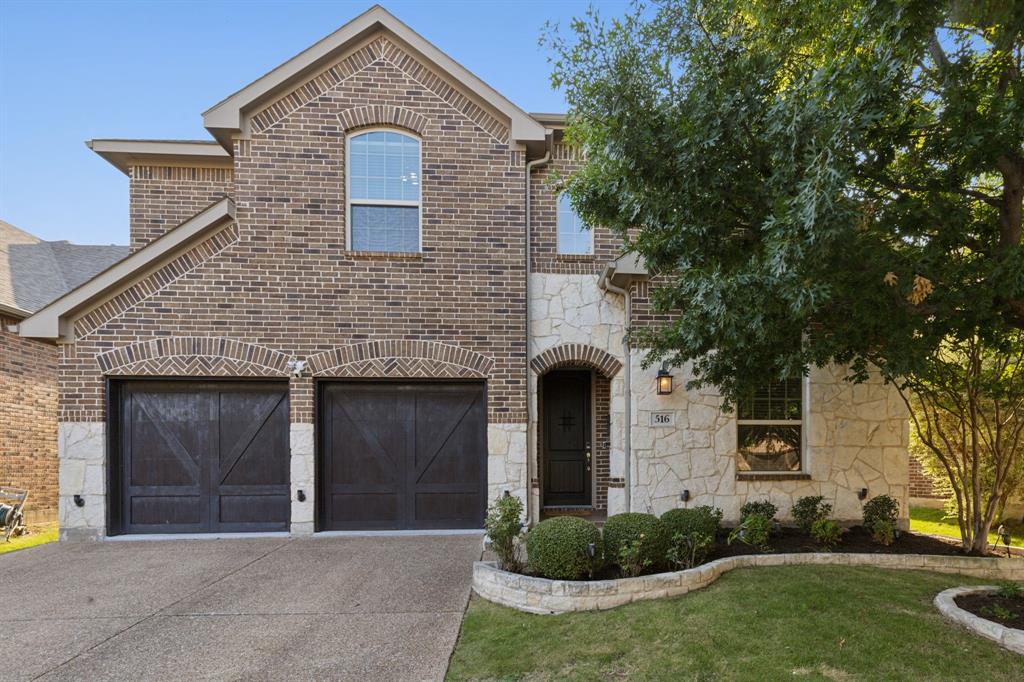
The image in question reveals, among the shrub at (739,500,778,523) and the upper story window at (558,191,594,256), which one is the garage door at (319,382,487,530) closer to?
the upper story window at (558,191,594,256)

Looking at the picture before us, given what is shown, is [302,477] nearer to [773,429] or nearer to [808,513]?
[808,513]

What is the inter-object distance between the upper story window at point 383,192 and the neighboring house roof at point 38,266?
796 cm

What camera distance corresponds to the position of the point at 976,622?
4414 mm

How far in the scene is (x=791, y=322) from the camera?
4.85m

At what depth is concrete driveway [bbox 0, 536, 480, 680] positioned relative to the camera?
4.14 meters

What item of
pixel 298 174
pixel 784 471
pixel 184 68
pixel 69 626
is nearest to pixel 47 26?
pixel 184 68

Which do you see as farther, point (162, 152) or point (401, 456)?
point (162, 152)

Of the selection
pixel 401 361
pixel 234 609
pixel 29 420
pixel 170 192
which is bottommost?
pixel 234 609

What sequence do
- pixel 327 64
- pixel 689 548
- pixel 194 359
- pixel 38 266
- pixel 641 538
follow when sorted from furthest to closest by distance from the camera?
pixel 38 266, pixel 327 64, pixel 194 359, pixel 689 548, pixel 641 538

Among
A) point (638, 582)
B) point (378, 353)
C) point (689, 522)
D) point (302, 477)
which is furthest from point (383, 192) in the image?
point (638, 582)

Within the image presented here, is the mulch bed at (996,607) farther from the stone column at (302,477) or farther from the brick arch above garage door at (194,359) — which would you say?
the brick arch above garage door at (194,359)

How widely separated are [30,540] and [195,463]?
3.42m

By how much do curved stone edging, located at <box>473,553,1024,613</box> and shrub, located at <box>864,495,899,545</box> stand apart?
88cm

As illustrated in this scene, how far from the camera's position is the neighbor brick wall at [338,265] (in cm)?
784
